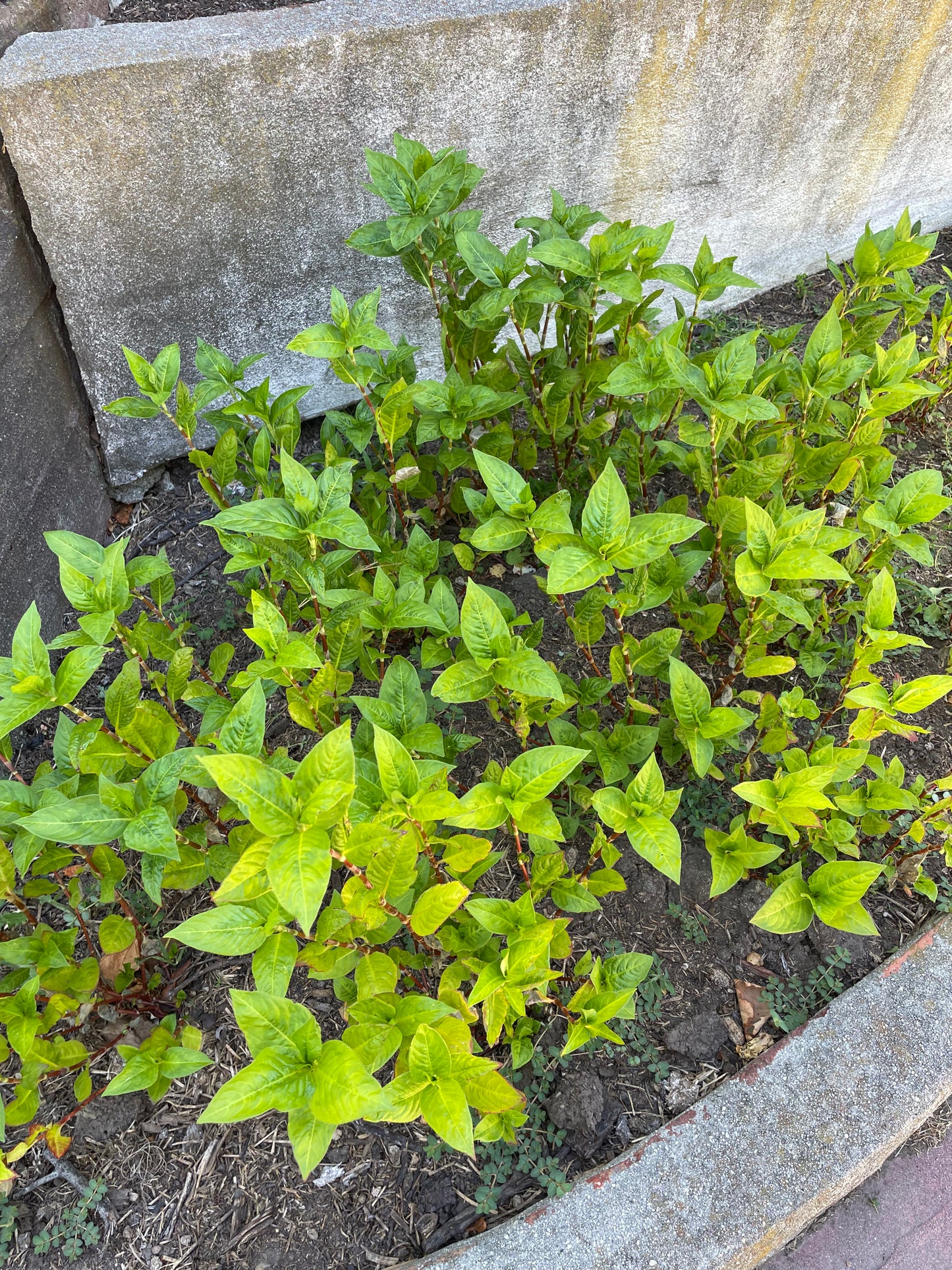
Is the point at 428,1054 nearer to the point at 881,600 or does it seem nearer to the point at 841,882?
the point at 841,882

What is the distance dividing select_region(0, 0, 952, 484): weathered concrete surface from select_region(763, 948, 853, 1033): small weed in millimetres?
2442

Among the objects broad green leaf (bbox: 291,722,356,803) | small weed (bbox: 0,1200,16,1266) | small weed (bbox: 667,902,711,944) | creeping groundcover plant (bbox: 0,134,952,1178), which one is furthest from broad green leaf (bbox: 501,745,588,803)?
small weed (bbox: 0,1200,16,1266)

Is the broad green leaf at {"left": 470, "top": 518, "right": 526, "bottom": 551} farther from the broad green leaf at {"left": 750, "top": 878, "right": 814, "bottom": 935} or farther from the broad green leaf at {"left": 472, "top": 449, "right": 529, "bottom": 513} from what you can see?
the broad green leaf at {"left": 750, "top": 878, "right": 814, "bottom": 935}

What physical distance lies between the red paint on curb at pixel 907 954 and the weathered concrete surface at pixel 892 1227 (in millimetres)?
476

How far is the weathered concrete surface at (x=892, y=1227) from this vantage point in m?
1.85

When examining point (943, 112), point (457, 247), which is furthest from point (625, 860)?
point (943, 112)

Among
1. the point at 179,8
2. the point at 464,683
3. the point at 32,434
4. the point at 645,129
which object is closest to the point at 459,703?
the point at 464,683

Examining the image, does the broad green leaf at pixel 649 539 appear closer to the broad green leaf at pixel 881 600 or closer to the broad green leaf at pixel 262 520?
the broad green leaf at pixel 881 600

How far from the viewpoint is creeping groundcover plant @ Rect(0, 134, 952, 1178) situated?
1.41 metres

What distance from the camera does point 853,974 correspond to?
1973 mm

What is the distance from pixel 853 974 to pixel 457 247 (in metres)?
2.03

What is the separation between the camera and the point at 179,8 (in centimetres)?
336

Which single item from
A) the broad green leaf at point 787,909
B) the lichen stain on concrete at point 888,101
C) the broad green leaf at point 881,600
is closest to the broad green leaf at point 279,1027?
the broad green leaf at point 787,909

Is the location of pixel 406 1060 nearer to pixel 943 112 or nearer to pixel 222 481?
pixel 222 481
